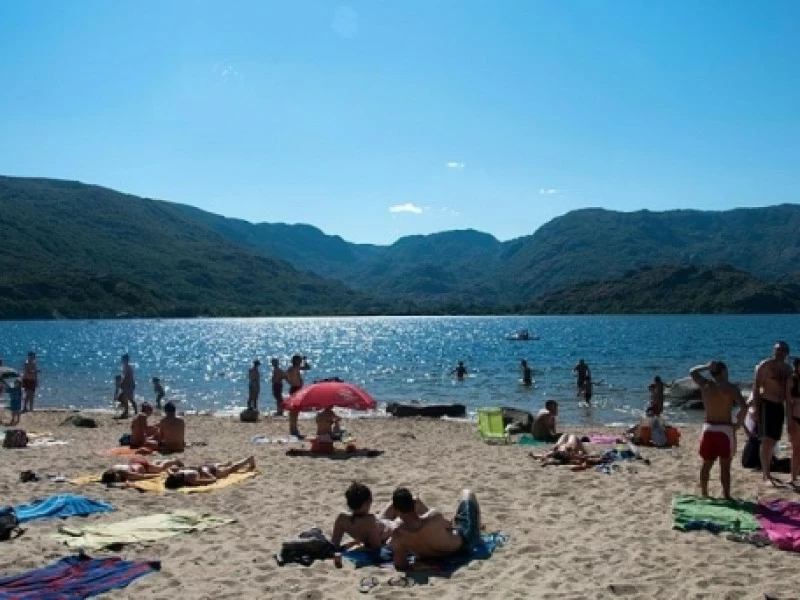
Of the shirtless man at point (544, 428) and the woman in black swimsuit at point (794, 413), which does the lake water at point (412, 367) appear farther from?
the woman in black swimsuit at point (794, 413)

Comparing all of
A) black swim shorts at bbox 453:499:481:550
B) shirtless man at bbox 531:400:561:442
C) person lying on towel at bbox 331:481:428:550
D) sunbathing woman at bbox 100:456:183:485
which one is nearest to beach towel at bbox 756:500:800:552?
black swim shorts at bbox 453:499:481:550

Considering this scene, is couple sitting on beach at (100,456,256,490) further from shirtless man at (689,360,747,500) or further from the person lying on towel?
shirtless man at (689,360,747,500)

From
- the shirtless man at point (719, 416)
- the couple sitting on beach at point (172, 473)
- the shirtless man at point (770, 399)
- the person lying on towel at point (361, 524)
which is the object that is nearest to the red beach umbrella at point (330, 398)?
the couple sitting on beach at point (172, 473)

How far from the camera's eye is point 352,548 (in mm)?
7883

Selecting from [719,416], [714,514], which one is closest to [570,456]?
[719,416]

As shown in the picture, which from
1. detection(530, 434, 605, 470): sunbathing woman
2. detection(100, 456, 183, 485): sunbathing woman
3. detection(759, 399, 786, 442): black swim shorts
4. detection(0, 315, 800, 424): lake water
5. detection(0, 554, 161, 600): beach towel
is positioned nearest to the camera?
detection(0, 554, 161, 600): beach towel

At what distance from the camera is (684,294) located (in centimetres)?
16762

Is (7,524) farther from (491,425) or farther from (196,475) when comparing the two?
(491,425)

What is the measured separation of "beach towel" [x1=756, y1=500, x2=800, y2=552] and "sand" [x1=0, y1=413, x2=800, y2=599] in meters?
0.24

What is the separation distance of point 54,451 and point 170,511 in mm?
6751

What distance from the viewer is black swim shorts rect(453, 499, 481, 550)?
7707mm

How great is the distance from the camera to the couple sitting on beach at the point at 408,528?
7445 mm

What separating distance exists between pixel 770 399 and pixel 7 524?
32.5 feet

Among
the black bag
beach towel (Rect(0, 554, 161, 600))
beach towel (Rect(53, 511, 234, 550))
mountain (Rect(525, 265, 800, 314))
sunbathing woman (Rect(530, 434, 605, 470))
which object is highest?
mountain (Rect(525, 265, 800, 314))
